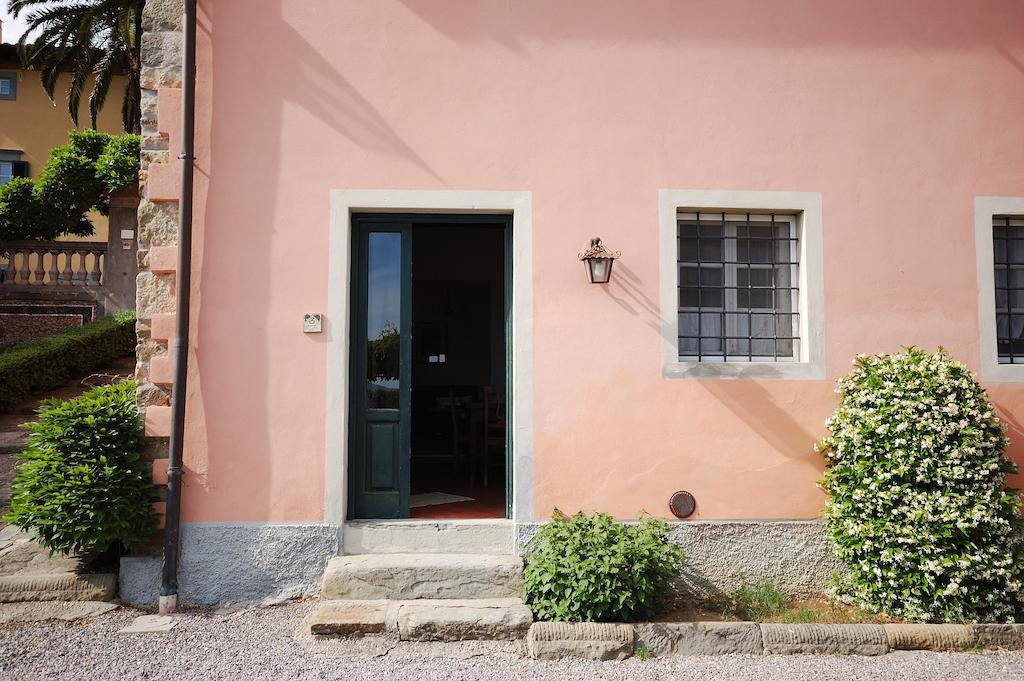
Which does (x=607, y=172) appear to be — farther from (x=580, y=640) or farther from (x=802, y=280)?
(x=580, y=640)

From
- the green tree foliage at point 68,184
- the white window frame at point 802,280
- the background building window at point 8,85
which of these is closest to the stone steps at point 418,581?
the white window frame at point 802,280

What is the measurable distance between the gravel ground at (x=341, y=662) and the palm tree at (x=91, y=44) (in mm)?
12183

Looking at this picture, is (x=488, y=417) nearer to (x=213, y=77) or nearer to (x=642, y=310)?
(x=642, y=310)

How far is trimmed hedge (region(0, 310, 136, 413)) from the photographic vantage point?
9383mm

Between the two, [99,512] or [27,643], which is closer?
[27,643]

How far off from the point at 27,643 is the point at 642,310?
4.30m

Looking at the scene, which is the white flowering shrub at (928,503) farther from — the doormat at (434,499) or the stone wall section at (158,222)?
the stone wall section at (158,222)

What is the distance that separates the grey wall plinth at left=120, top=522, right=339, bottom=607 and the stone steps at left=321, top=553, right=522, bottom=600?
0.77ft

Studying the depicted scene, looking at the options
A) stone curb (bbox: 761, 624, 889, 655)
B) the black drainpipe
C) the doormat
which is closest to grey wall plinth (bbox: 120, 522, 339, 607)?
the black drainpipe

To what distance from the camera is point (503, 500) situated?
5996 millimetres

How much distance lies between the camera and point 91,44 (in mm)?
13961

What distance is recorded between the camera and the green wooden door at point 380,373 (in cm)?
498

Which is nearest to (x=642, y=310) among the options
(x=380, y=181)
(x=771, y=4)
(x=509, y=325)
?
(x=509, y=325)

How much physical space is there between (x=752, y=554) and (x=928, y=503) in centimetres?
117
